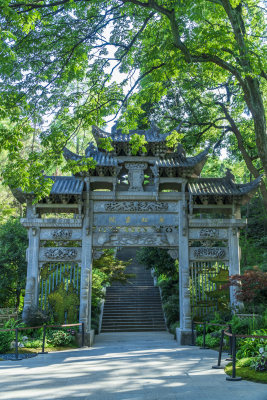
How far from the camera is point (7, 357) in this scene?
8672mm

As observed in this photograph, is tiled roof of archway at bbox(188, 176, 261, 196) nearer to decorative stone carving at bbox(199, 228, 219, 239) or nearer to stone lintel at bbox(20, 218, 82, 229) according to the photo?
decorative stone carving at bbox(199, 228, 219, 239)

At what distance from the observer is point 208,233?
477 inches

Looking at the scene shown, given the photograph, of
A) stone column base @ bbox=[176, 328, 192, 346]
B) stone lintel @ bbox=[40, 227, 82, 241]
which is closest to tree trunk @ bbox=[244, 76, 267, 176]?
stone column base @ bbox=[176, 328, 192, 346]

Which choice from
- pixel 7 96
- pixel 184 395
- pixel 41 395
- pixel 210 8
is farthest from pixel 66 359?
pixel 210 8

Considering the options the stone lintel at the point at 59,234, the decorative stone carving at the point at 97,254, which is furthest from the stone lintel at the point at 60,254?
the decorative stone carving at the point at 97,254

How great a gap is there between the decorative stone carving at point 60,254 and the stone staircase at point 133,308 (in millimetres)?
5925

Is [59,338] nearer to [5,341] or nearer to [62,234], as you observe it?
[5,341]

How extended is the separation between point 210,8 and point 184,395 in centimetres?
857

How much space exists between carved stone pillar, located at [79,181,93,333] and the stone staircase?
17.2 ft

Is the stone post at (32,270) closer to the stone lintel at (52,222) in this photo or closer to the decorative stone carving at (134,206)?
the stone lintel at (52,222)

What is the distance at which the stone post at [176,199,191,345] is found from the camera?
11.4m

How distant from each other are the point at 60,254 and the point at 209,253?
4.68 meters

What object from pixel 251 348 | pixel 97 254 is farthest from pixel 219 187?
pixel 251 348

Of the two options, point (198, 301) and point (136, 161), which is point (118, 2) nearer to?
point (136, 161)
